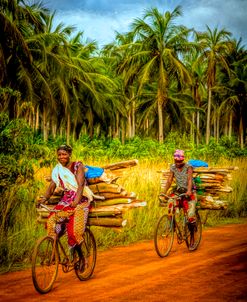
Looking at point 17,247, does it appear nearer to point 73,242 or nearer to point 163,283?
point 73,242

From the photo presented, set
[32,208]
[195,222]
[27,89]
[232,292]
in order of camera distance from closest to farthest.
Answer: [232,292] → [195,222] → [32,208] → [27,89]

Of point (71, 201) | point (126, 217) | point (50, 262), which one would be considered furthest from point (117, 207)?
point (126, 217)

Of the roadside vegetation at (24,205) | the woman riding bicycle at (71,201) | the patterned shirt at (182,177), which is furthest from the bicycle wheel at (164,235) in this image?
the woman riding bicycle at (71,201)

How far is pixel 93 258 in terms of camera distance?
599 cm

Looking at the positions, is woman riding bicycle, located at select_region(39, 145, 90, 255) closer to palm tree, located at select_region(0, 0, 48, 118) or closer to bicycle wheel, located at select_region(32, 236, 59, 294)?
bicycle wheel, located at select_region(32, 236, 59, 294)

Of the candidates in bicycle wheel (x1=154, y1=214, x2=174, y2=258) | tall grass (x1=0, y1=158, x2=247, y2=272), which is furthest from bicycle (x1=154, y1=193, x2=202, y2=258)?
tall grass (x1=0, y1=158, x2=247, y2=272)

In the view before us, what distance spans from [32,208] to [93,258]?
9.14 feet

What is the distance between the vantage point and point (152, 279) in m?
5.81

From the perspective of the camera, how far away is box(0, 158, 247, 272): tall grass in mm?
7117

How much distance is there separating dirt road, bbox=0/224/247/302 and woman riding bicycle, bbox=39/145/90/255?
2.06 feet

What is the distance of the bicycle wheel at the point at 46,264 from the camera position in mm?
5207

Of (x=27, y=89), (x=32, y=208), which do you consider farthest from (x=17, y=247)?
(x=27, y=89)

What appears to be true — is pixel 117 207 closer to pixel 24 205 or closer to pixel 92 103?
pixel 24 205

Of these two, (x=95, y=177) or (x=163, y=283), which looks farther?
(x=95, y=177)
